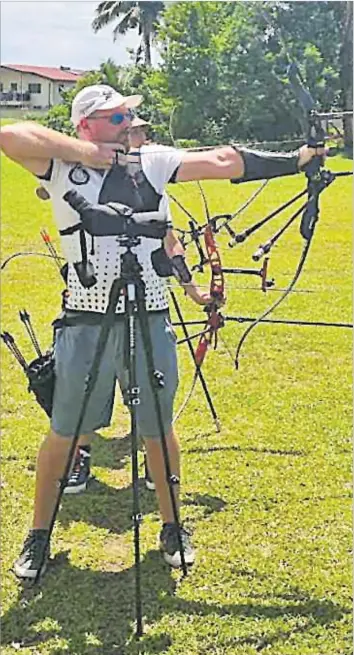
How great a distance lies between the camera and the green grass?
7.94ft

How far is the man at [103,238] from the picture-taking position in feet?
7.61

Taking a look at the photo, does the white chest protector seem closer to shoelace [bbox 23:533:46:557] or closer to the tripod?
the tripod

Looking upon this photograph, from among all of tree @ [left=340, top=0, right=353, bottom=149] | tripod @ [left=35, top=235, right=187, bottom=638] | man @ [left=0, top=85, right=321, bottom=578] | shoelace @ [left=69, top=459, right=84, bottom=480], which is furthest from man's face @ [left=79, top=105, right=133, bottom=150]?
shoelace @ [left=69, top=459, right=84, bottom=480]

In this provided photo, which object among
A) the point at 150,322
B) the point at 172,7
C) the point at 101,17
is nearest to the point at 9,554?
the point at 150,322

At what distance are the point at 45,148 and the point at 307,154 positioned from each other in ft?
2.20

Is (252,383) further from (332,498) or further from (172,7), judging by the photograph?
(172,7)

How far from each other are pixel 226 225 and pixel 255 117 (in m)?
0.50

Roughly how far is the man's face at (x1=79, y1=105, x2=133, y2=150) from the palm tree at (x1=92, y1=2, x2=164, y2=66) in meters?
0.86

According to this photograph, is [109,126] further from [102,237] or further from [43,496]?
[43,496]

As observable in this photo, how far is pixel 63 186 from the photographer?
7.69ft

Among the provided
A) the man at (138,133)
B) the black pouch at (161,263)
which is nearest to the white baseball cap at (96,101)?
the man at (138,133)

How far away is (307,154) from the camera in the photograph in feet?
7.73

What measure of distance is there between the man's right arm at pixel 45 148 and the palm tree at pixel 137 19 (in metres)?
0.97

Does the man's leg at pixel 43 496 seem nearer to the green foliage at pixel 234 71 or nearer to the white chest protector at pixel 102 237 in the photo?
the white chest protector at pixel 102 237
